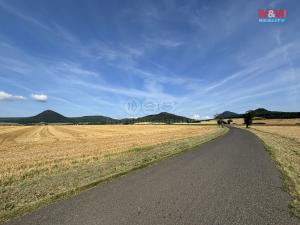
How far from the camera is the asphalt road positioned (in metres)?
5.59

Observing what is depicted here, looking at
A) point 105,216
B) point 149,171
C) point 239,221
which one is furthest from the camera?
point 149,171

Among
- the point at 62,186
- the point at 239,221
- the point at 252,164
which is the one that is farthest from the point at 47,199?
the point at 252,164

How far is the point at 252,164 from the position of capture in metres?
12.7

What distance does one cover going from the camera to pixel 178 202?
22.1 feet

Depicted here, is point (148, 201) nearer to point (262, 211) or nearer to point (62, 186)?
point (262, 211)

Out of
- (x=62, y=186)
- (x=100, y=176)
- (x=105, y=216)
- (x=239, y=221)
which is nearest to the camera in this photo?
(x=239, y=221)

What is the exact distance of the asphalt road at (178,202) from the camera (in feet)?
18.3

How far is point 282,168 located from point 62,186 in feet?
35.1

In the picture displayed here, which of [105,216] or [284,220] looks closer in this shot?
[284,220]

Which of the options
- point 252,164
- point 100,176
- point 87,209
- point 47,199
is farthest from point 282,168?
point 47,199

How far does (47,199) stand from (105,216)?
8.64ft

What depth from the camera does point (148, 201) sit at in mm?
6848

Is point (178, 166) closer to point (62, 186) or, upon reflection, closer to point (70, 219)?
point (62, 186)

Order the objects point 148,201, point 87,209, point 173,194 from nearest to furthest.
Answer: point 87,209 < point 148,201 < point 173,194
